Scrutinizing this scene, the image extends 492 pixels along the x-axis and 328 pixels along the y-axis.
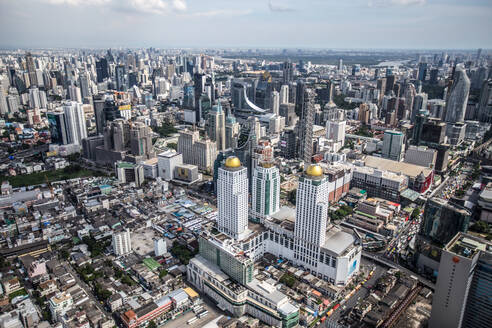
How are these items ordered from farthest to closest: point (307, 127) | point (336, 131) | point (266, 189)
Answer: point (336, 131) < point (307, 127) < point (266, 189)

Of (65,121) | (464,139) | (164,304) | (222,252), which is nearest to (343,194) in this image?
(222,252)

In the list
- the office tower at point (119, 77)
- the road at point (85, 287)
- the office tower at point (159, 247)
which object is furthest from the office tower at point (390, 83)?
the road at point (85, 287)

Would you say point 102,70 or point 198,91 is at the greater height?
point 102,70

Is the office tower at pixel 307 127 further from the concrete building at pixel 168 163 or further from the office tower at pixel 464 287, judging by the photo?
the office tower at pixel 464 287

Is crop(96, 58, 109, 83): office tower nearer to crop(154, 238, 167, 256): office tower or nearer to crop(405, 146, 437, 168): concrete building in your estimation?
crop(154, 238, 167, 256): office tower

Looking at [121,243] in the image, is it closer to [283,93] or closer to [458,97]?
[283,93]

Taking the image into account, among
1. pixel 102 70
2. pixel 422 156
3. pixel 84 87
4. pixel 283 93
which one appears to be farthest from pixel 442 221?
pixel 102 70
